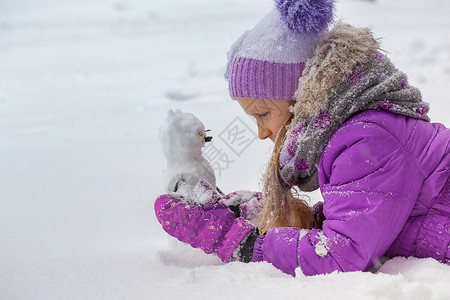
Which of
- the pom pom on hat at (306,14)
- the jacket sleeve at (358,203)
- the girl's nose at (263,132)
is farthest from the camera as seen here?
the girl's nose at (263,132)

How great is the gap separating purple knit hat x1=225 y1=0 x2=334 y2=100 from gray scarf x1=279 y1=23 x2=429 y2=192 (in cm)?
3

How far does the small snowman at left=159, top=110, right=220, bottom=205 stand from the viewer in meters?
1.23

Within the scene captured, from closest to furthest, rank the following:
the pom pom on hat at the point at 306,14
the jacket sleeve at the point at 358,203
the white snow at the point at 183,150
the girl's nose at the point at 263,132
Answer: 1. the jacket sleeve at the point at 358,203
2. the pom pom on hat at the point at 306,14
3. the girl's nose at the point at 263,132
4. the white snow at the point at 183,150

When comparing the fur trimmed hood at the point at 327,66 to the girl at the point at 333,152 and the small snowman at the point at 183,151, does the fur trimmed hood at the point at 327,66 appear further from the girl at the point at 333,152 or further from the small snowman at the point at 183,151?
the small snowman at the point at 183,151

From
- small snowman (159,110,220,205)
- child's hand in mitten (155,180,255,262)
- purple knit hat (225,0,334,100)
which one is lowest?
child's hand in mitten (155,180,255,262)

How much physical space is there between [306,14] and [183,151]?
0.49 metres

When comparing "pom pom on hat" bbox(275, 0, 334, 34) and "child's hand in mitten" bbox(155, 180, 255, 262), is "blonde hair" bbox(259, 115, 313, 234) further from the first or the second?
"pom pom on hat" bbox(275, 0, 334, 34)

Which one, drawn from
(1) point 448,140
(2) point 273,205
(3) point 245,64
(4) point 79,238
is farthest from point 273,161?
(4) point 79,238

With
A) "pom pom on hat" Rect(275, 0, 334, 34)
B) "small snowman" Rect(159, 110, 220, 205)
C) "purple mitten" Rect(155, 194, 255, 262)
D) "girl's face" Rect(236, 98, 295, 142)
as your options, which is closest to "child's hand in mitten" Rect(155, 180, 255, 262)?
"purple mitten" Rect(155, 194, 255, 262)

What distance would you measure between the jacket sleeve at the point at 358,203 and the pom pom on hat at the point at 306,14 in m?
0.24

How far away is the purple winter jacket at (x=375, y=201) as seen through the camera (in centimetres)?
89

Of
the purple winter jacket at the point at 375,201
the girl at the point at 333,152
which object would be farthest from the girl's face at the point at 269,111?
the purple winter jacket at the point at 375,201

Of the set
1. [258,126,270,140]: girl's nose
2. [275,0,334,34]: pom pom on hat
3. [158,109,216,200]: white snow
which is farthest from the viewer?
[158,109,216,200]: white snow

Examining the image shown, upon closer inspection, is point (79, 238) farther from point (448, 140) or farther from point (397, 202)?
point (448, 140)
